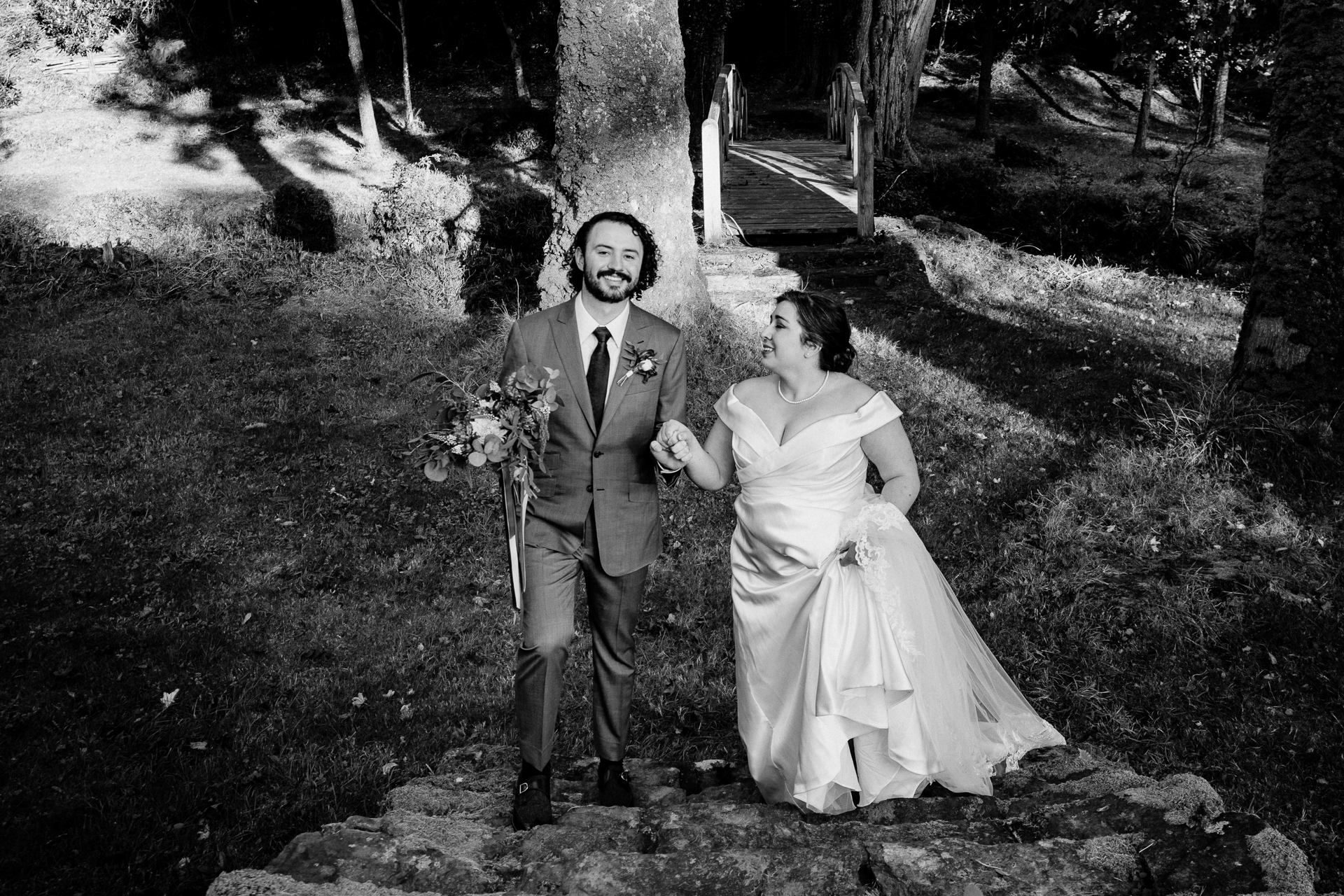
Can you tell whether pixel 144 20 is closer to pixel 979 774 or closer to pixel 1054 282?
pixel 1054 282

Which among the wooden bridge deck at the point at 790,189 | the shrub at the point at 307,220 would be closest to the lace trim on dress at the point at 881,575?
the wooden bridge deck at the point at 790,189

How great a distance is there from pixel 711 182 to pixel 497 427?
30.2 feet

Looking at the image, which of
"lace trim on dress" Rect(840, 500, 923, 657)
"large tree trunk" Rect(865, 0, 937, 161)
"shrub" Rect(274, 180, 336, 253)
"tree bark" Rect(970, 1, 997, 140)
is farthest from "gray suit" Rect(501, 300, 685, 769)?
"tree bark" Rect(970, 1, 997, 140)

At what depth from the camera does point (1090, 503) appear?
678 centimetres

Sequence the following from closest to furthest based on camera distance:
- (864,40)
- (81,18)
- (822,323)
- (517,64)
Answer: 1. (822,323)
2. (864,40)
3. (517,64)
4. (81,18)

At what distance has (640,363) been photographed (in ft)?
12.4

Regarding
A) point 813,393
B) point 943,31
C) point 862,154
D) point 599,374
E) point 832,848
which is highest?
point 943,31

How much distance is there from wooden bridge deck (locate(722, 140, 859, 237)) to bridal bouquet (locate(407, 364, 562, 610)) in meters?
9.45

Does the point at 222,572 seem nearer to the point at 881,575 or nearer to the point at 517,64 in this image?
the point at 881,575

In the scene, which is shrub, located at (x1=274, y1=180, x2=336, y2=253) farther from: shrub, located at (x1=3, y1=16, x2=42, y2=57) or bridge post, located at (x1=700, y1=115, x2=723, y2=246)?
shrub, located at (x1=3, y1=16, x2=42, y2=57)

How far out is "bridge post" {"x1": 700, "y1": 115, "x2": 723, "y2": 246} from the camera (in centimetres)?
1202

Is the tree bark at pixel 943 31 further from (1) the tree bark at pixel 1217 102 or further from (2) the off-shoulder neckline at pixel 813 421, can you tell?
Result: (2) the off-shoulder neckline at pixel 813 421

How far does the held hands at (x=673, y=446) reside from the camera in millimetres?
3771

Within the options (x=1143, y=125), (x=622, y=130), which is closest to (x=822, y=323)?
(x=622, y=130)
